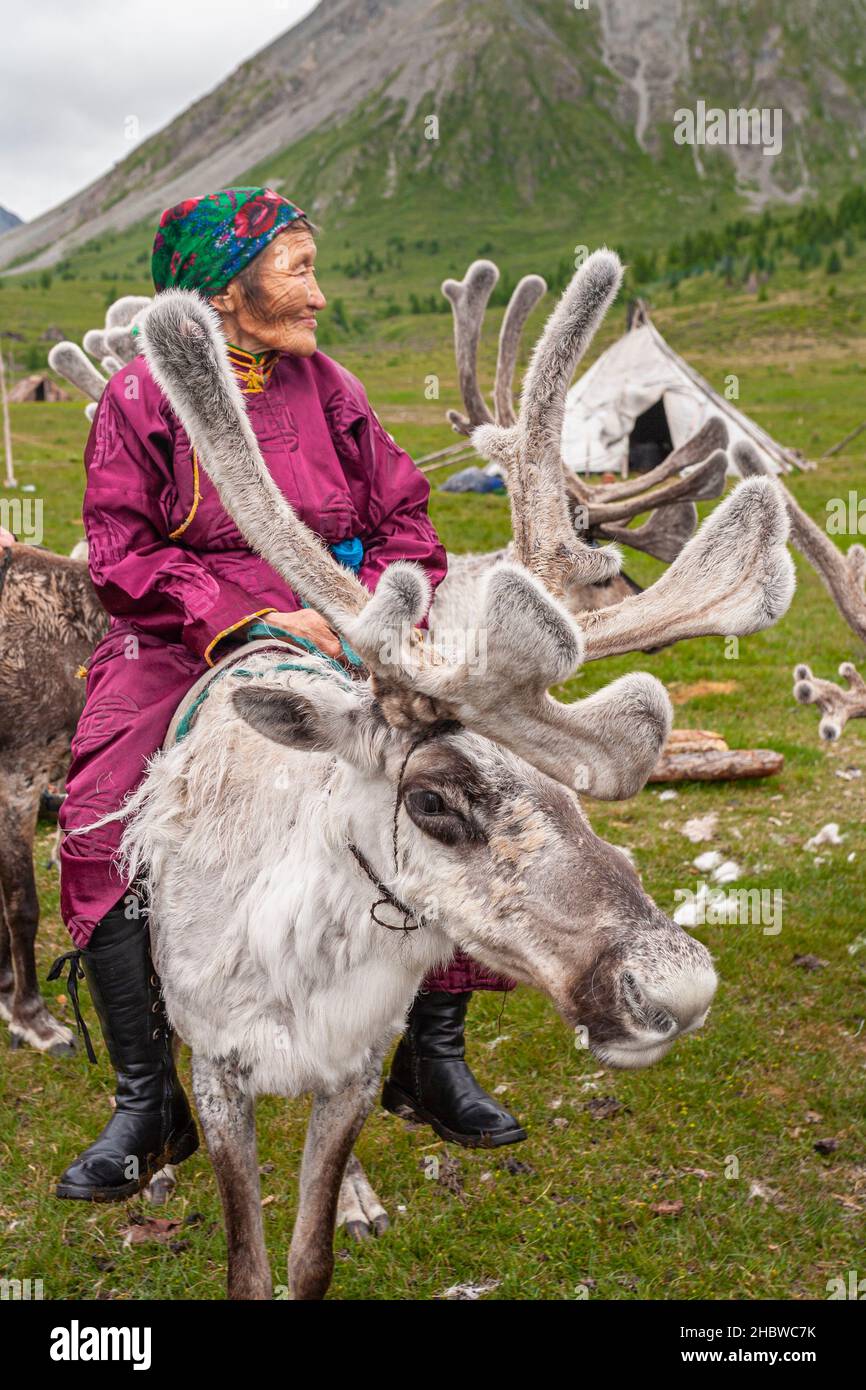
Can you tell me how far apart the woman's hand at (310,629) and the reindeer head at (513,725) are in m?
0.33

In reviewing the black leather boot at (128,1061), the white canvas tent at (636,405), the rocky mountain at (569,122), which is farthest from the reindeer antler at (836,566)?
the rocky mountain at (569,122)

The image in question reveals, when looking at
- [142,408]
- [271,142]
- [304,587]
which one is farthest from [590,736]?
[271,142]

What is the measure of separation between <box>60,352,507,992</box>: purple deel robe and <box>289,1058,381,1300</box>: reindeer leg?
0.86 meters

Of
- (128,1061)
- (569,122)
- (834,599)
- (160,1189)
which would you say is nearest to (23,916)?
(160,1189)

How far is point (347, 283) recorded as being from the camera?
349ft

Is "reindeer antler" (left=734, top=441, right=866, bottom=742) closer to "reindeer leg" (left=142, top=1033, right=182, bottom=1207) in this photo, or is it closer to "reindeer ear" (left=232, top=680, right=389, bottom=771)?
"reindeer ear" (left=232, top=680, right=389, bottom=771)

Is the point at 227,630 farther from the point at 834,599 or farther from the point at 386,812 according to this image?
the point at 834,599

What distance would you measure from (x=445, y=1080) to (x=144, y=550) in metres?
2.07

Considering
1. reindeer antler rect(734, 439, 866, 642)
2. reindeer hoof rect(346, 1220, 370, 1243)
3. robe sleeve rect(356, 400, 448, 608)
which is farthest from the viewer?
reindeer antler rect(734, 439, 866, 642)

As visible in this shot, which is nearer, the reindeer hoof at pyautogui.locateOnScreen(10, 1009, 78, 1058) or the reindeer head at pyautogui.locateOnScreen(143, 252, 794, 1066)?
the reindeer head at pyautogui.locateOnScreen(143, 252, 794, 1066)

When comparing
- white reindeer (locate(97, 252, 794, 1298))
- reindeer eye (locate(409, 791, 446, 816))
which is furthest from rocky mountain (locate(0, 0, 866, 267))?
reindeer eye (locate(409, 791, 446, 816))

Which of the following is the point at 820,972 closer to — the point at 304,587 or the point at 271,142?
the point at 304,587

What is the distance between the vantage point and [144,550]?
3340 mm

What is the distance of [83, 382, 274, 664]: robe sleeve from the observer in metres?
3.25
